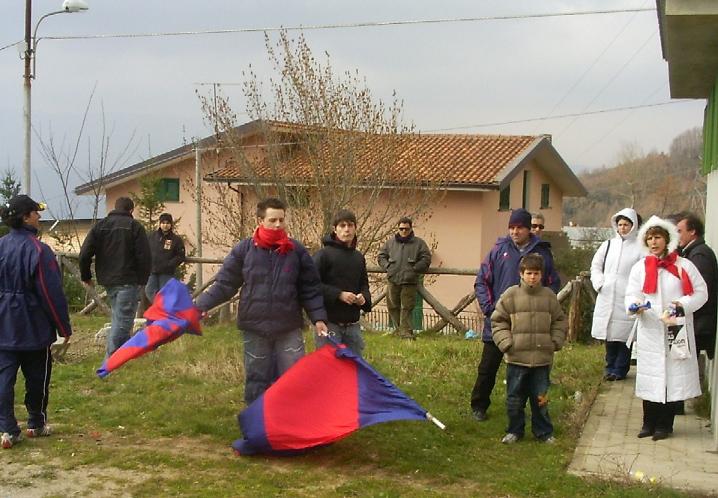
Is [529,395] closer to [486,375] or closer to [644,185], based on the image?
[486,375]

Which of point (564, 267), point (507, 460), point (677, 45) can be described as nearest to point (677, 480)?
point (507, 460)

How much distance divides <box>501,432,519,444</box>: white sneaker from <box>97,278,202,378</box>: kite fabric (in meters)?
2.64

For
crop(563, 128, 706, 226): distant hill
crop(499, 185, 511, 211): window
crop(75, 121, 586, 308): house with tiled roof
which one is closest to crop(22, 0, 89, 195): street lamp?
crop(75, 121, 586, 308): house with tiled roof

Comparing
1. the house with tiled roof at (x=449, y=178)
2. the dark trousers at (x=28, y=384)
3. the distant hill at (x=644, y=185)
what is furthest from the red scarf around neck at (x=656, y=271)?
the distant hill at (x=644, y=185)

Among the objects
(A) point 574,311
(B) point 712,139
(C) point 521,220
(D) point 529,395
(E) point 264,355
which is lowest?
(D) point 529,395

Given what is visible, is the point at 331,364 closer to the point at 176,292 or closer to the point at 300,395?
the point at 300,395

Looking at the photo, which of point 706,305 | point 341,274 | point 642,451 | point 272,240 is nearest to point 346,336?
point 341,274

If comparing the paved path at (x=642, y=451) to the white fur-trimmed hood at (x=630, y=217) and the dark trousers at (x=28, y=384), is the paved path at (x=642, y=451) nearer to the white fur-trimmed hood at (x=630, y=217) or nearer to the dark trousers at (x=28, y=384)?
the white fur-trimmed hood at (x=630, y=217)

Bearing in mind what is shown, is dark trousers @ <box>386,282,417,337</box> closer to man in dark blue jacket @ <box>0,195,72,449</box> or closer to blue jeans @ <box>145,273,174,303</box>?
blue jeans @ <box>145,273,174,303</box>

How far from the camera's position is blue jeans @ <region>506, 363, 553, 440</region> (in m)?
7.01

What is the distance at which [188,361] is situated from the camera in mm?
10289

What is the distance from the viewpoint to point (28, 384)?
22.9 ft

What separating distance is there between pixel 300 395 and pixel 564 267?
23118 millimetres

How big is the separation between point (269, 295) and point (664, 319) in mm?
3126
